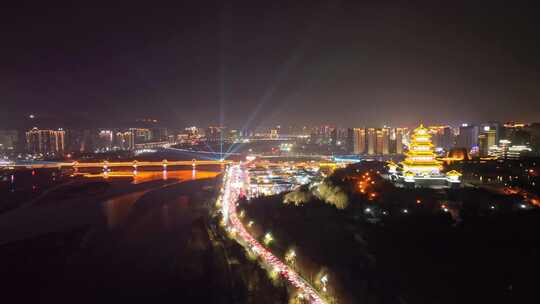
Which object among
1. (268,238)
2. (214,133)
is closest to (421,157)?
(268,238)

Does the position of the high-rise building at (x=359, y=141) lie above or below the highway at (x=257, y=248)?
above

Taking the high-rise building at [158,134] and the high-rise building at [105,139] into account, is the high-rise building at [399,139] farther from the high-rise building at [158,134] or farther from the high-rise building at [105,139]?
the high-rise building at [158,134]

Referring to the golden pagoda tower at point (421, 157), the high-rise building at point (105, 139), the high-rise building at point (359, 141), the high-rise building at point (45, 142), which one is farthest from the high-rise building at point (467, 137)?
the high-rise building at point (105, 139)

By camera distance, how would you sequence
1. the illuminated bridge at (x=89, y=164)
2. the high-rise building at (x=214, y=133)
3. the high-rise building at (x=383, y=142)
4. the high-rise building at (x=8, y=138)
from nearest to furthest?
the illuminated bridge at (x=89, y=164)
the high-rise building at (x=383, y=142)
the high-rise building at (x=8, y=138)
the high-rise building at (x=214, y=133)

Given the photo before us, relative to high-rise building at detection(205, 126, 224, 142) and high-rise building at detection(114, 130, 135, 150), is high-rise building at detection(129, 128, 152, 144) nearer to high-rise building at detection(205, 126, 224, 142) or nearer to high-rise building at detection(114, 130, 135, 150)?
high-rise building at detection(114, 130, 135, 150)

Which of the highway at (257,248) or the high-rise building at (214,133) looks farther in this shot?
the high-rise building at (214,133)

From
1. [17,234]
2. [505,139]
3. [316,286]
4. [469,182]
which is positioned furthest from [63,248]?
[505,139]

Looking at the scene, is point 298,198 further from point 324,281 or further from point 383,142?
point 383,142
